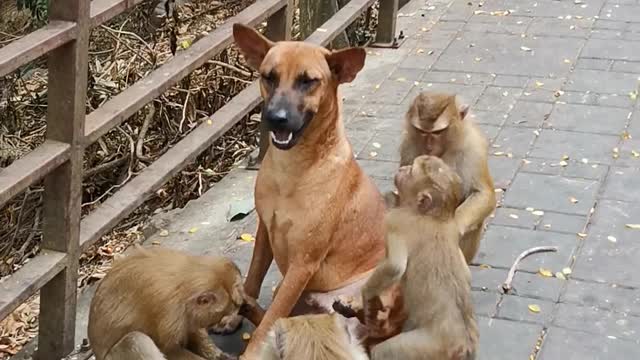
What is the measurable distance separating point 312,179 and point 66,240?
112 centimetres

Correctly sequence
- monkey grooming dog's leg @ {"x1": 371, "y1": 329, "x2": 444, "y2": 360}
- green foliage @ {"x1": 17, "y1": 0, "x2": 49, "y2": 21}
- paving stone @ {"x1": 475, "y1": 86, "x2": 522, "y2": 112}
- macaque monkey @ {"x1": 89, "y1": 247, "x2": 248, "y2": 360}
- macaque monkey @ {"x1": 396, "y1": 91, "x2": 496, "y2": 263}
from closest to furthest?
1. monkey grooming dog's leg @ {"x1": 371, "y1": 329, "x2": 444, "y2": 360}
2. macaque monkey @ {"x1": 89, "y1": 247, "x2": 248, "y2": 360}
3. macaque monkey @ {"x1": 396, "y1": 91, "x2": 496, "y2": 263}
4. paving stone @ {"x1": 475, "y1": 86, "x2": 522, "y2": 112}
5. green foliage @ {"x1": 17, "y1": 0, "x2": 49, "y2": 21}

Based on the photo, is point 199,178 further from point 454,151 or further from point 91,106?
point 454,151

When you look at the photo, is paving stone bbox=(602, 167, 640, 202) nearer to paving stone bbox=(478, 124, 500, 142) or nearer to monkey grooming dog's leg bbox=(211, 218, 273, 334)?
paving stone bbox=(478, 124, 500, 142)

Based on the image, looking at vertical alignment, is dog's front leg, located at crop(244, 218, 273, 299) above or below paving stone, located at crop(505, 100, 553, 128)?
above

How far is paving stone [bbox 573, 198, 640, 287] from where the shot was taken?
6055mm

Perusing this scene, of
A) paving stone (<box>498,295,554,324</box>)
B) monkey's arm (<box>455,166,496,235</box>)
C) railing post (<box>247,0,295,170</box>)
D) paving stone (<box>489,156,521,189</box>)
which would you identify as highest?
monkey's arm (<box>455,166,496,235</box>)

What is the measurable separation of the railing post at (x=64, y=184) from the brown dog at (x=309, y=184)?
68 centimetres

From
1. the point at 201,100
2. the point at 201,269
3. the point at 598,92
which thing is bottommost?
the point at 201,100

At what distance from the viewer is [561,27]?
9.66 metres

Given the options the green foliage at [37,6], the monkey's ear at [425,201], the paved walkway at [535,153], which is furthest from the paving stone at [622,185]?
the green foliage at [37,6]

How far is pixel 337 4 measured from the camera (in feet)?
32.4

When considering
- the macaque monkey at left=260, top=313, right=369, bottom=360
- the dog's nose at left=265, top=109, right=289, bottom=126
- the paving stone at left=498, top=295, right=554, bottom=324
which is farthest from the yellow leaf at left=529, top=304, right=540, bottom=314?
the macaque monkey at left=260, top=313, right=369, bottom=360

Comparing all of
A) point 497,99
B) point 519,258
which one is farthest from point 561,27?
point 519,258

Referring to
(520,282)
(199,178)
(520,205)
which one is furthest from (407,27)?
(520,282)
